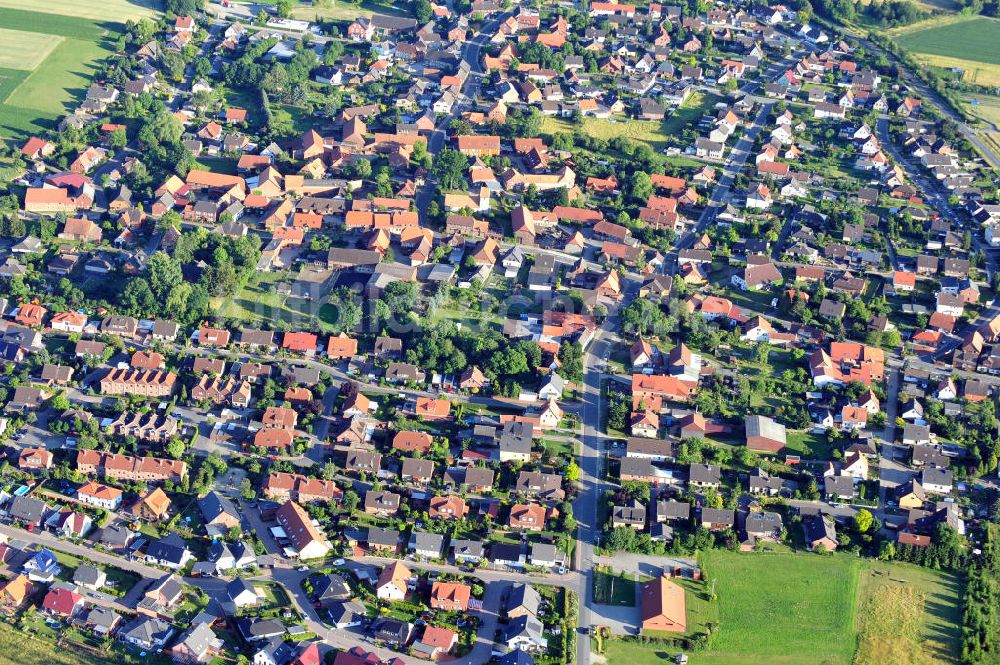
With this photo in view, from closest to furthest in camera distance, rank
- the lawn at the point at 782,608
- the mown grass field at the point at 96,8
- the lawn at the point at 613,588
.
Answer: the lawn at the point at 782,608
the lawn at the point at 613,588
the mown grass field at the point at 96,8

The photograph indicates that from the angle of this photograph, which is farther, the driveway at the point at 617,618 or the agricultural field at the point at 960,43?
the agricultural field at the point at 960,43

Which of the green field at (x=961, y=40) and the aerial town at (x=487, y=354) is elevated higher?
the green field at (x=961, y=40)

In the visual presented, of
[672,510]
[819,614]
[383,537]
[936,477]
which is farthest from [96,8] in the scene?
[819,614]

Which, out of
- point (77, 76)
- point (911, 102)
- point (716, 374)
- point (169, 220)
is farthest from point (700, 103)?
point (77, 76)

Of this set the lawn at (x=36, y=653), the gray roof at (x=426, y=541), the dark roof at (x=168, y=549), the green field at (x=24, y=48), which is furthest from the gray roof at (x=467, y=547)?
the green field at (x=24, y=48)

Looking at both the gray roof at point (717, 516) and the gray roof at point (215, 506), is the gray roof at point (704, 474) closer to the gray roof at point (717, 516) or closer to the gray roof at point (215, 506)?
the gray roof at point (717, 516)

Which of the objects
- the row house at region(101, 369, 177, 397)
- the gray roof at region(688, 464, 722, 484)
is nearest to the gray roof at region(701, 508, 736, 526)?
the gray roof at region(688, 464, 722, 484)

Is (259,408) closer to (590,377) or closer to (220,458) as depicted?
(220,458)
